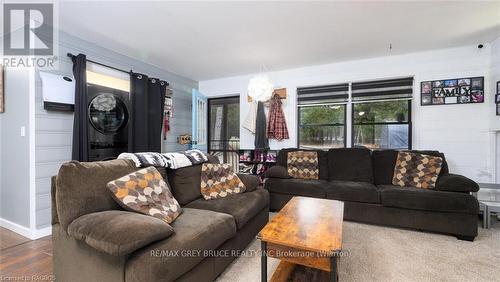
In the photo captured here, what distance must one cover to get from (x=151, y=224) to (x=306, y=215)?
3.94 ft

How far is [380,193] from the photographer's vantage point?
9.46 ft

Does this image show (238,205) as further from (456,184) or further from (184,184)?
(456,184)

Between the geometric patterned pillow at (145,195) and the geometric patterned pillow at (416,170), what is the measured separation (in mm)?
2879

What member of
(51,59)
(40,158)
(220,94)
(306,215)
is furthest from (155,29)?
(306,215)

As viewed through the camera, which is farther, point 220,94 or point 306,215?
point 220,94

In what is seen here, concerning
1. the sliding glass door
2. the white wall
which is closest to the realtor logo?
the sliding glass door

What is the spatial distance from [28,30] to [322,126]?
439 centimetres

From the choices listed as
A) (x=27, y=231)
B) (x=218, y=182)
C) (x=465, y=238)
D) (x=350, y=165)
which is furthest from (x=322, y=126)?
(x=27, y=231)

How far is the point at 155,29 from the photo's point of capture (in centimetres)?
282

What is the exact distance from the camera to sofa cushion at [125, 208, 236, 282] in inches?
48.4

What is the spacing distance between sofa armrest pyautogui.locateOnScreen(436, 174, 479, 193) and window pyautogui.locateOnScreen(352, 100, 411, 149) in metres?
1.13

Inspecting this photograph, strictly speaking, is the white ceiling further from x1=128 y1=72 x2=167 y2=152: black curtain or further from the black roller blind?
the black roller blind

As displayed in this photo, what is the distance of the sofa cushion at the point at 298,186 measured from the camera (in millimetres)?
3187

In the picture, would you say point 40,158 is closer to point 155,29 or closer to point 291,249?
point 155,29
